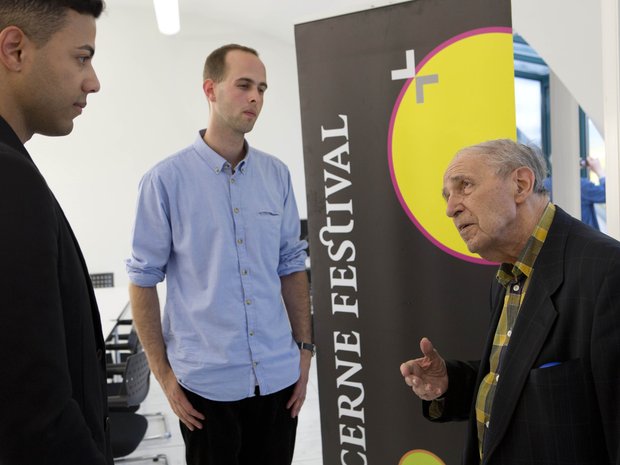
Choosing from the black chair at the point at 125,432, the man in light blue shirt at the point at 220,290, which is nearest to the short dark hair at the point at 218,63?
the man in light blue shirt at the point at 220,290

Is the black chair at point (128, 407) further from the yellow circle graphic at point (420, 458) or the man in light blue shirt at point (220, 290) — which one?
the yellow circle graphic at point (420, 458)

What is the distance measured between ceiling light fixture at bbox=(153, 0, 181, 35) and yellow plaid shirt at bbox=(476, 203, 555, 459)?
4.34m

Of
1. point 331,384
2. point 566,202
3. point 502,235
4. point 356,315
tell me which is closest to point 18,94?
point 502,235

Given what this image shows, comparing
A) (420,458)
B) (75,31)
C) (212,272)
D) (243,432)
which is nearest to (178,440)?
(243,432)

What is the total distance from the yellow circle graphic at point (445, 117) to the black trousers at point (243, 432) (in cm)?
81

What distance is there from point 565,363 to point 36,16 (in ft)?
3.94

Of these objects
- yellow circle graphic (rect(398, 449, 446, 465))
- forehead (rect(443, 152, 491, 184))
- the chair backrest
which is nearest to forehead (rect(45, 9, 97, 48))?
forehead (rect(443, 152, 491, 184))

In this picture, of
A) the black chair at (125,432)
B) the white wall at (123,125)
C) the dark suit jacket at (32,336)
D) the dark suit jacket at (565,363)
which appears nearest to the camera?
the dark suit jacket at (32,336)

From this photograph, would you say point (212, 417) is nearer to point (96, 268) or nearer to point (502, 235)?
point (502, 235)

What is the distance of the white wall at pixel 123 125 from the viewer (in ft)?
23.4

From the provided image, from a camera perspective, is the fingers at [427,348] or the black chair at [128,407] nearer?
the fingers at [427,348]

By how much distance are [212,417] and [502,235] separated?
3.73 feet

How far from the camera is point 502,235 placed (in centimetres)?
140

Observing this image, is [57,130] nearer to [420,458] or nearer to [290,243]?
[290,243]
